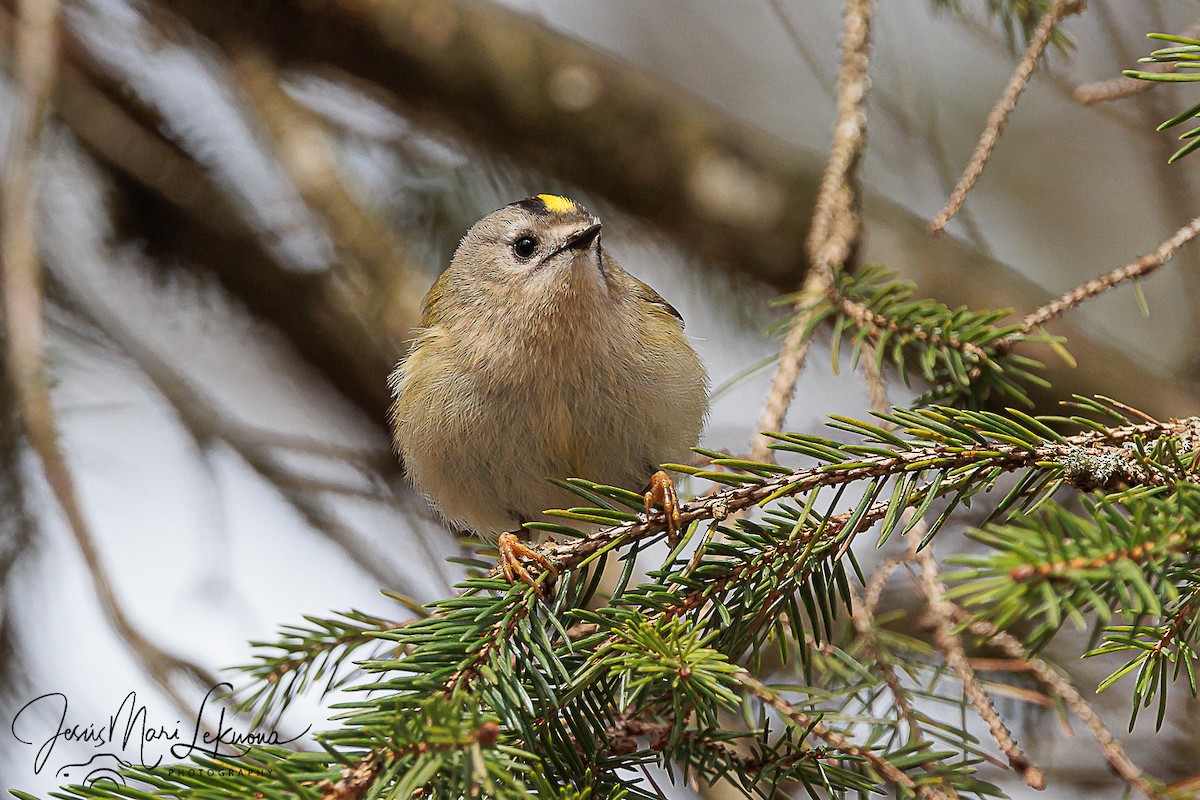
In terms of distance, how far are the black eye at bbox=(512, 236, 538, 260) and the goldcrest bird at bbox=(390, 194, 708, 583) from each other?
0.04 m

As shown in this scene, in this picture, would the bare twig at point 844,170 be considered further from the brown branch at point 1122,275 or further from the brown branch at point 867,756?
the brown branch at point 867,756

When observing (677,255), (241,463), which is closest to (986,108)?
(677,255)

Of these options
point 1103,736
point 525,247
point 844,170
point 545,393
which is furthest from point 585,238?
point 1103,736

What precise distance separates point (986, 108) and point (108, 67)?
3.46 meters

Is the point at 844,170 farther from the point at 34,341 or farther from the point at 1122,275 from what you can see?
the point at 34,341

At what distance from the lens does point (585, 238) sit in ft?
6.21

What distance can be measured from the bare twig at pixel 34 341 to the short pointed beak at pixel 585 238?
105 centimetres

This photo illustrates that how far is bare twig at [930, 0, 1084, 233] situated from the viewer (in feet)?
4.61

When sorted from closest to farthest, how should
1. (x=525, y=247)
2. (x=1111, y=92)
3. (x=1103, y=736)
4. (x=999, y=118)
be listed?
(x=1103, y=736) → (x=999, y=118) → (x=1111, y=92) → (x=525, y=247)

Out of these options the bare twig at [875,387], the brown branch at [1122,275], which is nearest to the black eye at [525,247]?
the bare twig at [875,387]

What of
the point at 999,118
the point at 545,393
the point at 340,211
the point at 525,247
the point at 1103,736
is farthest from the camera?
the point at 340,211

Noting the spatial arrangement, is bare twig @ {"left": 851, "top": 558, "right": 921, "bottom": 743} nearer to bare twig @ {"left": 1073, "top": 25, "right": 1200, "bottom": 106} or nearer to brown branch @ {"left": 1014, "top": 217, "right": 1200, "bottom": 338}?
brown branch @ {"left": 1014, "top": 217, "right": 1200, "bottom": 338}

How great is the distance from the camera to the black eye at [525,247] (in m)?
2.05

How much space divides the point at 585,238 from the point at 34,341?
108 cm
